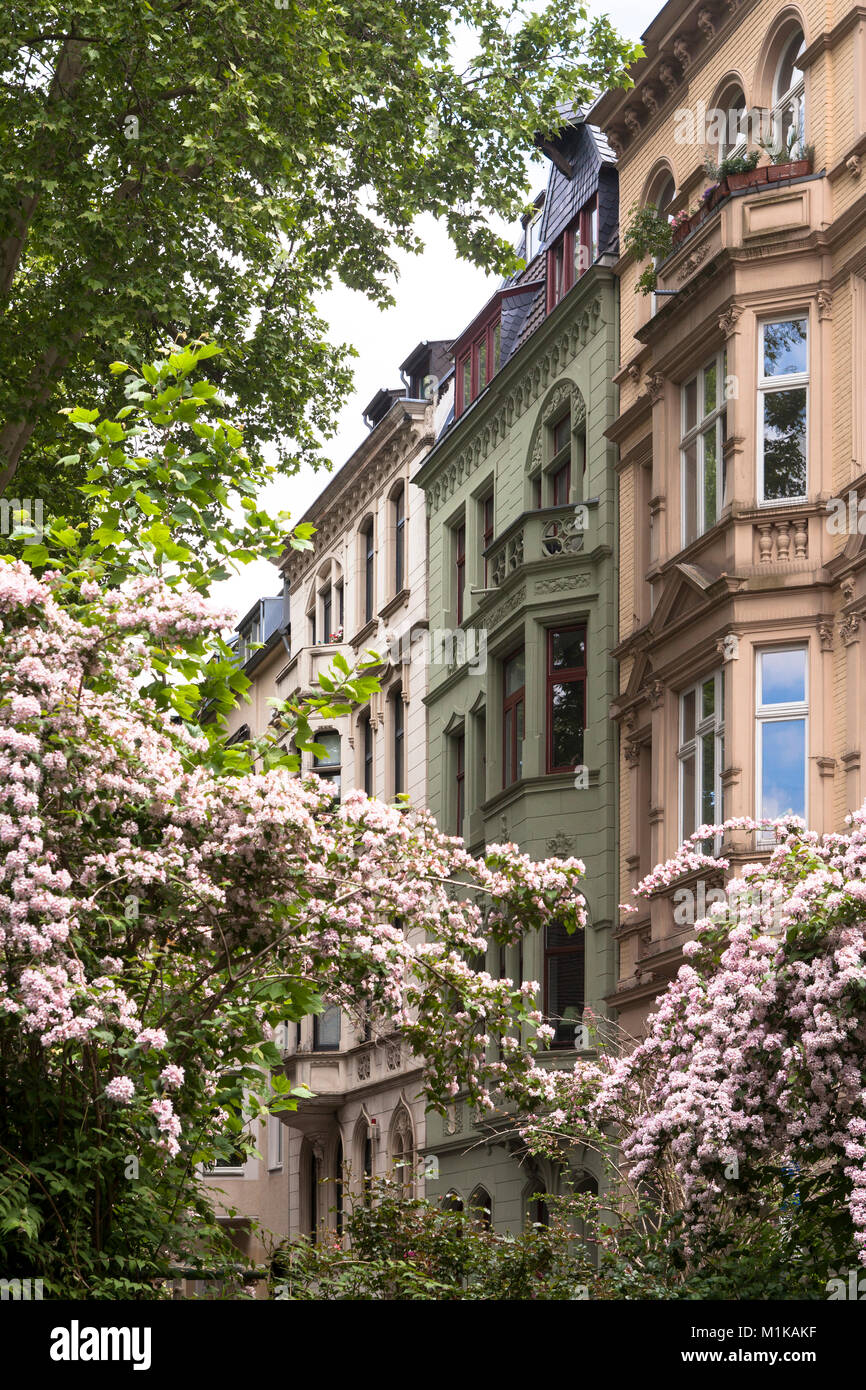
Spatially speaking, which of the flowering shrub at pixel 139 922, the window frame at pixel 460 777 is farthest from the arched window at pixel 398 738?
the flowering shrub at pixel 139 922

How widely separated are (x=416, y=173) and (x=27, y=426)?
544 centimetres

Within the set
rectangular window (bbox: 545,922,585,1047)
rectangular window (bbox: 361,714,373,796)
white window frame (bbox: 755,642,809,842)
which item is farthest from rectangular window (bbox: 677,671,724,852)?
rectangular window (bbox: 361,714,373,796)

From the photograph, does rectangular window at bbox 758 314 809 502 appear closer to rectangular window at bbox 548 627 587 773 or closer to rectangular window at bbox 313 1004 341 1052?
rectangular window at bbox 548 627 587 773

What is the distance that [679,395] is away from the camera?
981 inches

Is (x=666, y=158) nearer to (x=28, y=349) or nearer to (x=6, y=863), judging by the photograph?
(x=28, y=349)

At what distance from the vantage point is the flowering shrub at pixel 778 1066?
1138 cm

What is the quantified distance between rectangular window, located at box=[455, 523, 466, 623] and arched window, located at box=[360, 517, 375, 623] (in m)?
6.06

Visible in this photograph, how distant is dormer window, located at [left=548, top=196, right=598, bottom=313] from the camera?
97.9ft

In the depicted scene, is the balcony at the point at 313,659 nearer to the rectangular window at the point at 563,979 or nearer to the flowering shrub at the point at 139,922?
the rectangular window at the point at 563,979

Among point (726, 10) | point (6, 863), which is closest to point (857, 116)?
point (726, 10)

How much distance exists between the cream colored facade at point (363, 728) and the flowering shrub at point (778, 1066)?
20.0 m

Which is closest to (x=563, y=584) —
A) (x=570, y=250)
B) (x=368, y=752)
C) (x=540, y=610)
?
(x=540, y=610)

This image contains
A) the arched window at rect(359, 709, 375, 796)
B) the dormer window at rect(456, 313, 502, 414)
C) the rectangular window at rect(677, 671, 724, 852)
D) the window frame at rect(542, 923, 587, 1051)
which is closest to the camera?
the rectangular window at rect(677, 671, 724, 852)

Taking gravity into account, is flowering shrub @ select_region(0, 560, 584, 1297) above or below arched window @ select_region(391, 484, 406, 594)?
below
